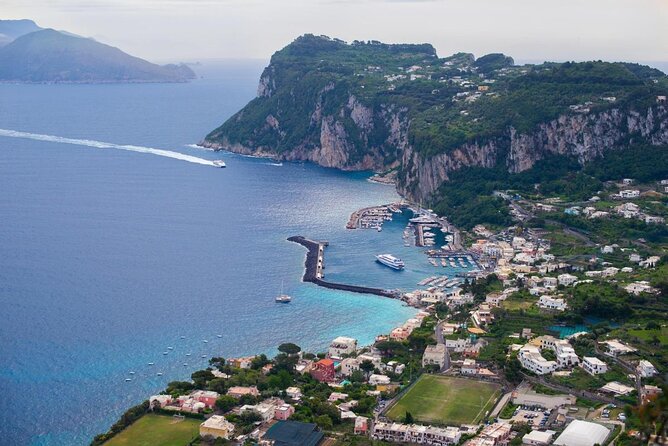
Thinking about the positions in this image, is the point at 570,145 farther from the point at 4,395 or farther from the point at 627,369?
the point at 4,395

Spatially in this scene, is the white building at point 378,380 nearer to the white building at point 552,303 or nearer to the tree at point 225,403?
the tree at point 225,403

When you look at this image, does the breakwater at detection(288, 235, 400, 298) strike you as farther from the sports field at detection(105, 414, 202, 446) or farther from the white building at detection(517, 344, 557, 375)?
the sports field at detection(105, 414, 202, 446)

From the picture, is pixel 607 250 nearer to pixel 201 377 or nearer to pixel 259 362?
pixel 259 362

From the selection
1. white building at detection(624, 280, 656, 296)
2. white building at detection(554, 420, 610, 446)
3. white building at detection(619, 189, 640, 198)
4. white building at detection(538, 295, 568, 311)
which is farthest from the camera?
white building at detection(619, 189, 640, 198)

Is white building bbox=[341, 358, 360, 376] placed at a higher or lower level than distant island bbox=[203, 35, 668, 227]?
lower

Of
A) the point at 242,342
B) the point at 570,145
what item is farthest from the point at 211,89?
the point at 242,342

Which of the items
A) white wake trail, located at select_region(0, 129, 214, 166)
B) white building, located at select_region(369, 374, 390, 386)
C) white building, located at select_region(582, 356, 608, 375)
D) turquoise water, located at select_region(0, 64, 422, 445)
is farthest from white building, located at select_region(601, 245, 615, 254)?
white wake trail, located at select_region(0, 129, 214, 166)

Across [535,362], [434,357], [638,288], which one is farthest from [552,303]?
[434,357]

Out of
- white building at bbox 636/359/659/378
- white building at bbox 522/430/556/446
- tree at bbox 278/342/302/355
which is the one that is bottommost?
tree at bbox 278/342/302/355
